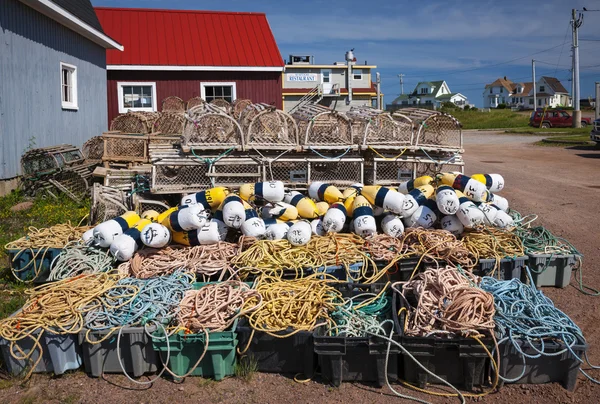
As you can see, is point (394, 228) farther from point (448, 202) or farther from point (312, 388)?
point (312, 388)

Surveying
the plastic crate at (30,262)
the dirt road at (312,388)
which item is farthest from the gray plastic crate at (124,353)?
the plastic crate at (30,262)

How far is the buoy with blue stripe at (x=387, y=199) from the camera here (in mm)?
5703

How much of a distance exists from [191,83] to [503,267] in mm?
14024

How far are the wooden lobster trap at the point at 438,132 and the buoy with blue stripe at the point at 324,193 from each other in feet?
4.87

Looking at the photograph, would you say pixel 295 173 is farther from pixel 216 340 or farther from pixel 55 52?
pixel 55 52

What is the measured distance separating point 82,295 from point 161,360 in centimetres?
88

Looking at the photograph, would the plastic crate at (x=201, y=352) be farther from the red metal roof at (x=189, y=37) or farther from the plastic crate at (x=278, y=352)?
the red metal roof at (x=189, y=37)

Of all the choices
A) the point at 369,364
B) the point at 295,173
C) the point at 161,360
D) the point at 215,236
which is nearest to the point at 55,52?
the point at 295,173

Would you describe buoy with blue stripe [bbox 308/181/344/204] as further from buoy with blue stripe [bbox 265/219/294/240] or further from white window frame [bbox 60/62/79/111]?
white window frame [bbox 60/62/79/111]

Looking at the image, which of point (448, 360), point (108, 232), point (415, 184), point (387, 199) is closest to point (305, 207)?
point (387, 199)

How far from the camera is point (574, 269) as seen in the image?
234 inches

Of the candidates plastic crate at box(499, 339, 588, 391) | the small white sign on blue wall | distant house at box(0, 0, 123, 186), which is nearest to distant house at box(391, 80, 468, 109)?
the small white sign on blue wall

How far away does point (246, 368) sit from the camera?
13.0 feet

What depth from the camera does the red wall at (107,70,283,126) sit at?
17234mm
